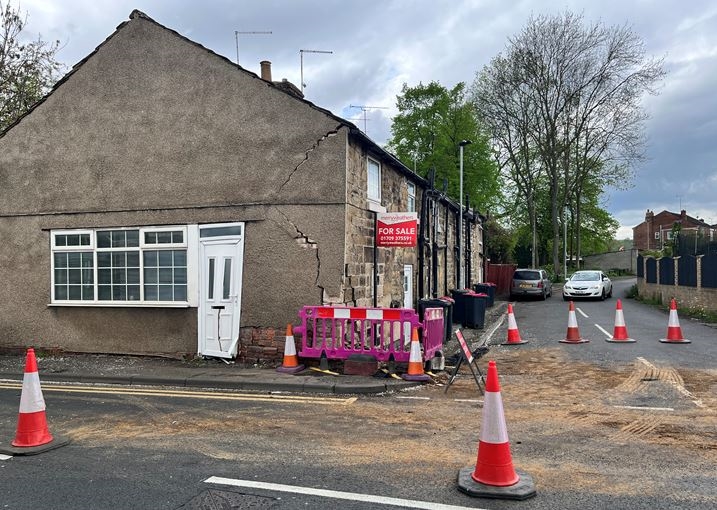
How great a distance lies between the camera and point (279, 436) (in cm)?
620

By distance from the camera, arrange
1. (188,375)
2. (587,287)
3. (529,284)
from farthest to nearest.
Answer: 1. (529,284)
2. (587,287)
3. (188,375)

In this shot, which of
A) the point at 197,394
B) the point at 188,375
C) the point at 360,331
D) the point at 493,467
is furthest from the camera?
the point at 360,331

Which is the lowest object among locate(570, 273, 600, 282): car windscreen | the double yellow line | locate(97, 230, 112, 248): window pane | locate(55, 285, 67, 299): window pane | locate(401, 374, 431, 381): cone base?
the double yellow line

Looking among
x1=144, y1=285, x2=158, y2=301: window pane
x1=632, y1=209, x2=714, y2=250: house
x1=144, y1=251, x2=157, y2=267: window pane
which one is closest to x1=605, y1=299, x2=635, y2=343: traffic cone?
x1=144, y1=285, x2=158, y2=301: window pane

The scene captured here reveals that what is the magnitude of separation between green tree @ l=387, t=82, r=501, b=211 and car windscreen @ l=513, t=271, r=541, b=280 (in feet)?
34.9

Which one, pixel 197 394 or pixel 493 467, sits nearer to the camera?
pixel 493 467

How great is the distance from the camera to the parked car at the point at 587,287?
27.7m

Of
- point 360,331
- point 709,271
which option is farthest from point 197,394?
point 709,271

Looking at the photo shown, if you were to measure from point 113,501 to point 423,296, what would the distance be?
13004mm

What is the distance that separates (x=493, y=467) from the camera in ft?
15.0

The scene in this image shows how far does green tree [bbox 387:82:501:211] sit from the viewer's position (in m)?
41.0

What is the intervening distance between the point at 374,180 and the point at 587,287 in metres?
18.8

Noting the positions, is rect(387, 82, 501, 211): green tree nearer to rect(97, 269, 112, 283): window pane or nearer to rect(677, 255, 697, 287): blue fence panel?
rect(677, 255, 697, 287): blue fence panel

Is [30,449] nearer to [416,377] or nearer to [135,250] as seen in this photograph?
[416,377]
